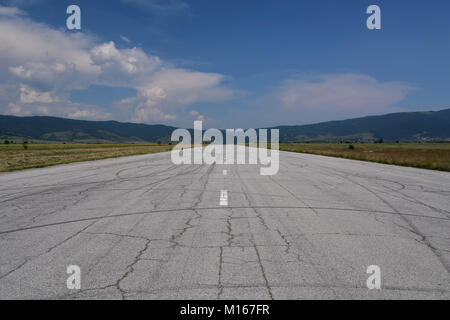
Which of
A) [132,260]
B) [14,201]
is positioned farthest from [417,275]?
[14,201]

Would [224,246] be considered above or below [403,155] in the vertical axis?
below

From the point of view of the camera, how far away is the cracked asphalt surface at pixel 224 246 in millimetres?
3521

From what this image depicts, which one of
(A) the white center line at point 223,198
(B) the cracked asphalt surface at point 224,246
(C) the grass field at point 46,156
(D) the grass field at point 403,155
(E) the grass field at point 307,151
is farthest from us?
(C) the grass field at point 46,156

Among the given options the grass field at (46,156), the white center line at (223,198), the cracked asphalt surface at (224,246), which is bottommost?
the cracked asphalt surface at (224,246)

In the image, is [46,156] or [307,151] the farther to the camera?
[307,151]

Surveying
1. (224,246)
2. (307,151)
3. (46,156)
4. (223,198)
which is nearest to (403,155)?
(307,151)

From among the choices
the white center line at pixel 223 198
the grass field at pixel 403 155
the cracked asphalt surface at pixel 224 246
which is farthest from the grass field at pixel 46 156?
the grass field at pixel 403 155

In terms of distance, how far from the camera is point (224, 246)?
16.2ft

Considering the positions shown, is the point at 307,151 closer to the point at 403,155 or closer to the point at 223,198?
the point at 403,155

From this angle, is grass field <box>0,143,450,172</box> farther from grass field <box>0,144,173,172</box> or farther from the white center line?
the white center line

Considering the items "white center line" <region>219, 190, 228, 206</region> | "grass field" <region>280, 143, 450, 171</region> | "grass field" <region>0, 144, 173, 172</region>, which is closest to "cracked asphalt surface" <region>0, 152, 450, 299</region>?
"white center line" <region>219, 190, 228, 206</region>

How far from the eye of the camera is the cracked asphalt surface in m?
3.52

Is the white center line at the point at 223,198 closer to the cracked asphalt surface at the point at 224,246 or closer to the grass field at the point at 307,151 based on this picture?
the cracked asphalt surface at the point at 224,246
